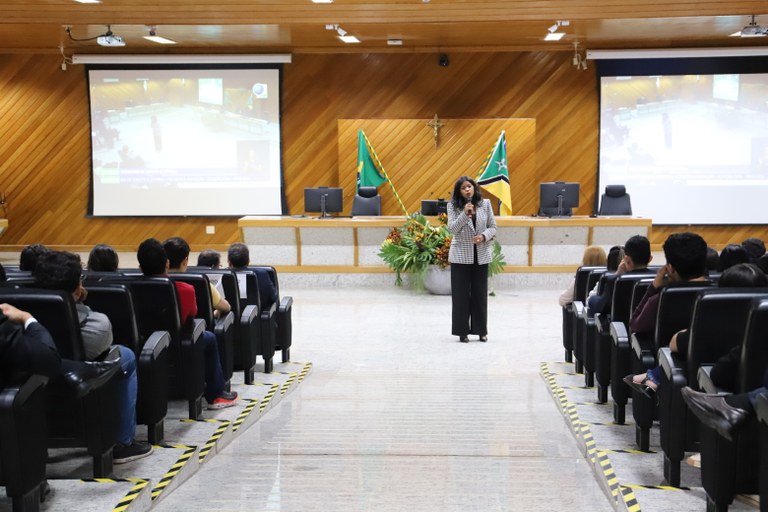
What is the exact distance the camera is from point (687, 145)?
13547 millimetres

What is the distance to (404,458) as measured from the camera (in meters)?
4.04

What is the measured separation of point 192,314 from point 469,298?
3.37m

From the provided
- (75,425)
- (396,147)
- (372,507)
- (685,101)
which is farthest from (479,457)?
(685,101)

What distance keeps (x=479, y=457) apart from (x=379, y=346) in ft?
10.6

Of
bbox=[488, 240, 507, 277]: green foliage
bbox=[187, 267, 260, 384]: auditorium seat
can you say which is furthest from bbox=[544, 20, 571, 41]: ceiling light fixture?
bbox=[187, 267, 260, 384]: auditorium seat

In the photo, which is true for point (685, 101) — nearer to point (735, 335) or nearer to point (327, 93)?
point (327, 93)

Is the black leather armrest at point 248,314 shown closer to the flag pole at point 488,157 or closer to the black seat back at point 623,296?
the black seat back at point 623,296

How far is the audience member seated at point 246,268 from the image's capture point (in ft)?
19.1

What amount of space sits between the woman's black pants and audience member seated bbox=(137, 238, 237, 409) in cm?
264

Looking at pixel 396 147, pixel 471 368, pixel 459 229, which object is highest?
pixel 396 147

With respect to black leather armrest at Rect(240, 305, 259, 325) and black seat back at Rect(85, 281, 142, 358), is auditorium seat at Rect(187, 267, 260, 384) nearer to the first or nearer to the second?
black leather armrest at Rect(240, 305, 259, 325)

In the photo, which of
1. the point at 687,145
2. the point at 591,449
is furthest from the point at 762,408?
the point at 687,145

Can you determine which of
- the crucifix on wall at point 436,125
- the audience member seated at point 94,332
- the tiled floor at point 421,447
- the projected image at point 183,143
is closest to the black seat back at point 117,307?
the audience member seated at point 94,332

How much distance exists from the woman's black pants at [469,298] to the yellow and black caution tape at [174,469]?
11.6 feet
